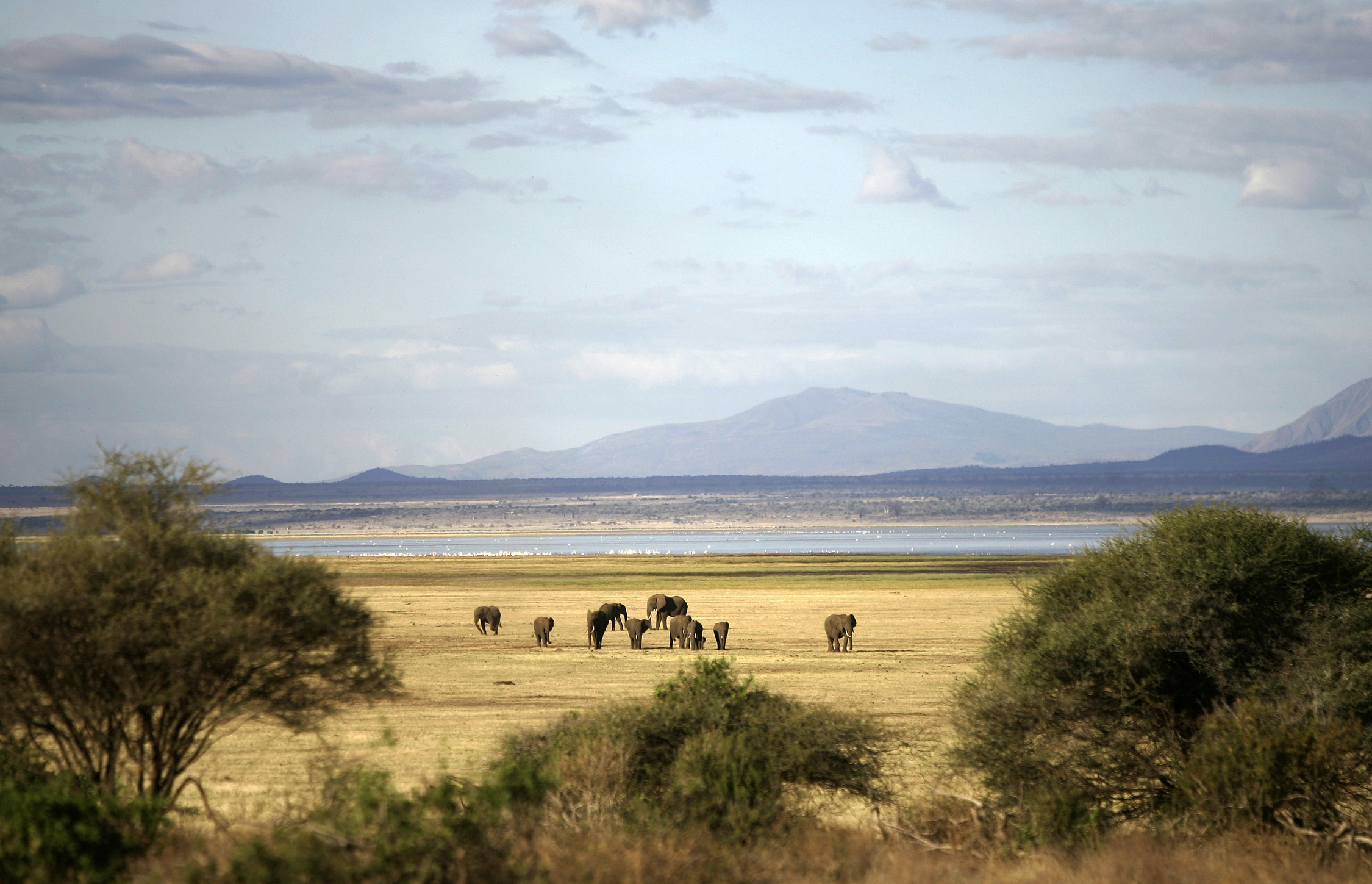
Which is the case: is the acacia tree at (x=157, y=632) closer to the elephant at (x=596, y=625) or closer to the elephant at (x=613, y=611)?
the elephant at (x=596, y=625)

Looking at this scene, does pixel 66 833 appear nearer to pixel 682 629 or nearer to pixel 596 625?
pixel 596 625

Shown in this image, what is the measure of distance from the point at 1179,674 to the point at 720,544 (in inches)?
5446

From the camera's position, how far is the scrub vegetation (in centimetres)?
1103

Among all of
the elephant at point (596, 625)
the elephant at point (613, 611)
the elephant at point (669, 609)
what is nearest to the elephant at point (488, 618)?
the elephant at point (613, 611)

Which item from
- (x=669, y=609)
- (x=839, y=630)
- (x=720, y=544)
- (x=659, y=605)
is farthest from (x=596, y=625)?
(x=720, y=544)

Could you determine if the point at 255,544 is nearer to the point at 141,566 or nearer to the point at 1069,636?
the point at 141,566

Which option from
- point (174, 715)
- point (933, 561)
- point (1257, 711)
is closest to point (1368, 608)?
point (1257, 711)

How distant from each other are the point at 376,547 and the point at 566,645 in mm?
109275

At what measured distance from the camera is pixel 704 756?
14.8 meters

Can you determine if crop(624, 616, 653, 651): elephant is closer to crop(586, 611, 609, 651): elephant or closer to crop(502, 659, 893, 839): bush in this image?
crop(586, 611, 609, 651): elephant

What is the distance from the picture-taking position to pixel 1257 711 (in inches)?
633

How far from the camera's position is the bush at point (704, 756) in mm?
14242

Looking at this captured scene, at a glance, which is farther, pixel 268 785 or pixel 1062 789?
pixel 268 785

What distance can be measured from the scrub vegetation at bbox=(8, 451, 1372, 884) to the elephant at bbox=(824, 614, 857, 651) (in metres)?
19.5
